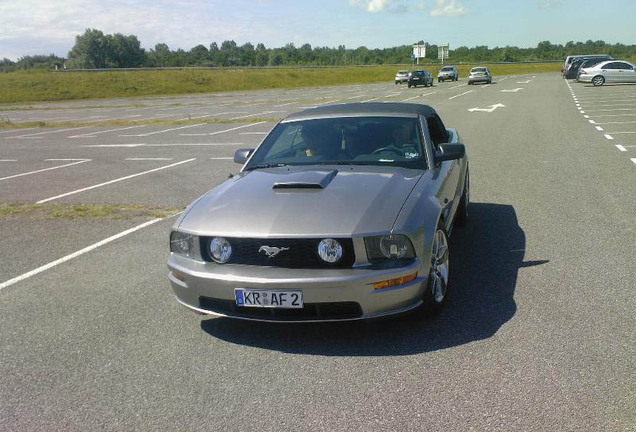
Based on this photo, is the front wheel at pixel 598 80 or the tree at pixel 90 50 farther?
the tree at pixel 90 50

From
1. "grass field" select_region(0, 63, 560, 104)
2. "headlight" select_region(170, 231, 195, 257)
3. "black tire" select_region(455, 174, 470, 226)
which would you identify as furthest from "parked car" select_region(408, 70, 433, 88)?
"headlight" select_region(170, 231, 195, 257)

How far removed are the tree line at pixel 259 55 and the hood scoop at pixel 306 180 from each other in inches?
3979

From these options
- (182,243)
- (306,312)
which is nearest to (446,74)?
(182,243)

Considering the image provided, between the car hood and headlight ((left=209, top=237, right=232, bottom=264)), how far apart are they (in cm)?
7

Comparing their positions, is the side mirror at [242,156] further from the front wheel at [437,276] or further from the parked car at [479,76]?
the parked car at [479,76]

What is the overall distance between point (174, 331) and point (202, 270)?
0.58 m

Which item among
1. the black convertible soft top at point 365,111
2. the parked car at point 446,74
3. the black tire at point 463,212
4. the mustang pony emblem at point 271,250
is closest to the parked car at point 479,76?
the parked car at point 446,74

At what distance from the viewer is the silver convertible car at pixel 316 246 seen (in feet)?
12.1

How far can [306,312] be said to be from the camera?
3730 millimetres

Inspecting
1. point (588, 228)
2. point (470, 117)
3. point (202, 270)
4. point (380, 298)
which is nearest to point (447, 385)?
point (380, 298)

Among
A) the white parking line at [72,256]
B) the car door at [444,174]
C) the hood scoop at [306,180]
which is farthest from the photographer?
the white parking line at [72,256]

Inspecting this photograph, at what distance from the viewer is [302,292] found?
364cm

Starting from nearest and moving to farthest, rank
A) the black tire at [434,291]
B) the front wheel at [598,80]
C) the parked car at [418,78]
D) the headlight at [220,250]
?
the headlight at [220,250] → the black tire at [434,291] → the front wheel at [598,80] → the parked car at [418,78]

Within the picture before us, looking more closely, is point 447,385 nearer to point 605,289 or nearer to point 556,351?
point 556,351
